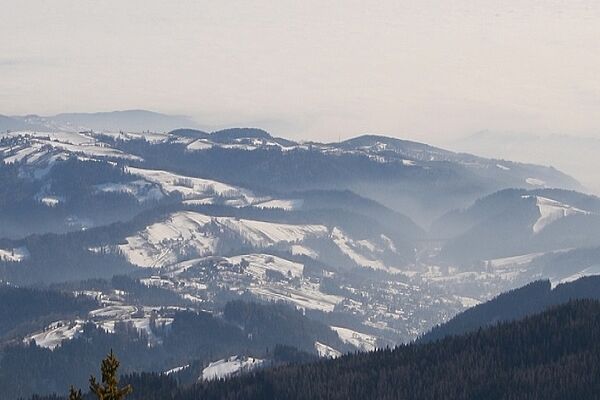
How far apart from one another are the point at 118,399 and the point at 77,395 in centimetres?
412

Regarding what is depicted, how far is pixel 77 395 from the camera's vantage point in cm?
9556

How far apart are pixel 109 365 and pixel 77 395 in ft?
15.0

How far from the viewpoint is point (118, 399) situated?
92.8 m

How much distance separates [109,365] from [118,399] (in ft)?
7.55

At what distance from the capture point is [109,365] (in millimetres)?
92562
